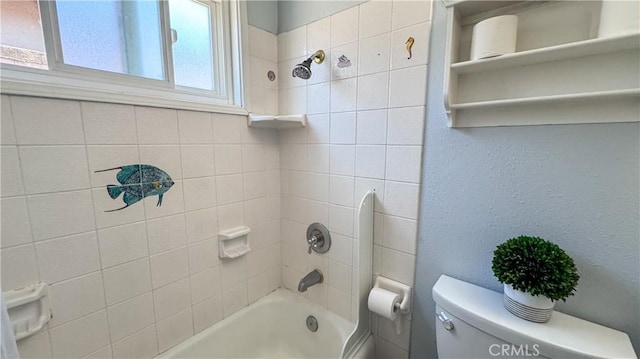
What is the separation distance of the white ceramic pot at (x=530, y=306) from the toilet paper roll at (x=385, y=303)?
0.43m

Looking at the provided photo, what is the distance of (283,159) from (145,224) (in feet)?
2.50

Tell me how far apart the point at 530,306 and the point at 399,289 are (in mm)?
493

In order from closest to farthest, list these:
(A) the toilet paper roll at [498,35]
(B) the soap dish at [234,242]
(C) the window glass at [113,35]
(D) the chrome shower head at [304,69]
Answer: (A) the toilet paper roll at [498,35] < (C) the window glass at [113,35] < (D) the chrome shower head at [304,69] < (B) the soap dish at [234,242]

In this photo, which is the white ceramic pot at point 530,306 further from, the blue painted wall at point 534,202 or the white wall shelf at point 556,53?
the white wall shelf at point 556,53

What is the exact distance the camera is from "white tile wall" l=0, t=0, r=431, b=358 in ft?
2.82

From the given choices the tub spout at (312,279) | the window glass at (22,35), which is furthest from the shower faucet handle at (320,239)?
the window glass at (22,35)

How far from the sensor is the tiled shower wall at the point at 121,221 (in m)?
0.82

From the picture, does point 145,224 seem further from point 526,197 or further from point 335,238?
point 526,197

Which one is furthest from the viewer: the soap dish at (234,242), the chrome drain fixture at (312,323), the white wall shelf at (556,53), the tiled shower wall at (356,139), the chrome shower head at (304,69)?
the chrome drain fixture at (312,323)

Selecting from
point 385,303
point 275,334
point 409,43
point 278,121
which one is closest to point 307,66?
point 278,121

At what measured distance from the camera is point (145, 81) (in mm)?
1127

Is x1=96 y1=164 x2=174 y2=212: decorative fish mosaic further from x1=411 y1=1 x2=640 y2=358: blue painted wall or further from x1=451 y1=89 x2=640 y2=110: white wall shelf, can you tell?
x1=451 y1=89 x2=640 y2=110: white wall shelf

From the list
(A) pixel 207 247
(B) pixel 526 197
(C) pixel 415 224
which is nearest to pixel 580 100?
(B) pixel 526 197

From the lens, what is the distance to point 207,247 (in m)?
1.28
